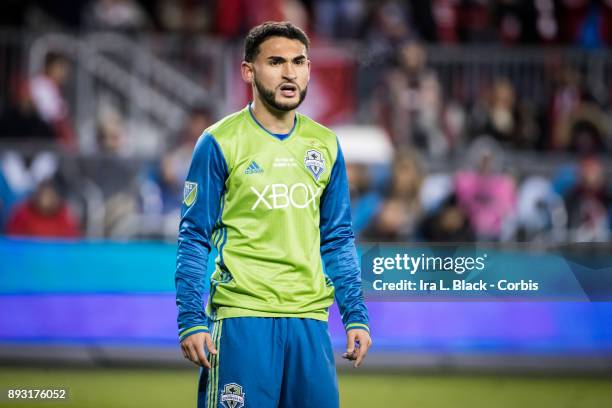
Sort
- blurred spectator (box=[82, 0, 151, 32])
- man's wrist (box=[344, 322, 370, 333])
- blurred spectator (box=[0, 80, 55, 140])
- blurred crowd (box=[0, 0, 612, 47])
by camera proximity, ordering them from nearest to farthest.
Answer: man's wrist (box=[344, 322, 370, 333]) → blurred spectator (box=[0, 80, 55, 140]) → blurred spectator (box=[82, 0, 151, 32]) → blurred crowd (box=[0, 0, 612, 47])

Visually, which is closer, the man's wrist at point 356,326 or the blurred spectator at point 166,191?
the man's wrist at point 356,326

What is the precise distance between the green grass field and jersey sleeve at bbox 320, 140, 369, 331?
3.44 meters

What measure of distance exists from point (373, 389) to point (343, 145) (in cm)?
446

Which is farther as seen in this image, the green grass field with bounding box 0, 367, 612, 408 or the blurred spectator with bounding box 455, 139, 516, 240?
the blurred spectator with bounding box 455, 139, 516, 240

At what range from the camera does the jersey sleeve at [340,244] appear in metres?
4.68

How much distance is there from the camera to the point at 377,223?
38.8 ft

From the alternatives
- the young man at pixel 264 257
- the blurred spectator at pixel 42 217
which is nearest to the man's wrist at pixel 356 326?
the young man at pixel 264 257

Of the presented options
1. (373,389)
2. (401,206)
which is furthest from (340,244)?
(401,206)

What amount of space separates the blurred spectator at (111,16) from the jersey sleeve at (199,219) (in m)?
9.39

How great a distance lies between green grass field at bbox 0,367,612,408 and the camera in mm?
8219

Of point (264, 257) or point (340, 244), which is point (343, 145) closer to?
point (340, 244)

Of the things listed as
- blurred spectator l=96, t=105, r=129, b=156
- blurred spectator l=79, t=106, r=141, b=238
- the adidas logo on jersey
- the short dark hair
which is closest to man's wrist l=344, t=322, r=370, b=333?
the adidas logo on jersey

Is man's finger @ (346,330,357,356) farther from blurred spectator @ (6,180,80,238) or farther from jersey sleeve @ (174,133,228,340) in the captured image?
blurred spectator @ (6,180,80,238)

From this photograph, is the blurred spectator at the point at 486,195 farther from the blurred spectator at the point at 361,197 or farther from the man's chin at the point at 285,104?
the man's chin at the point at 285,104
